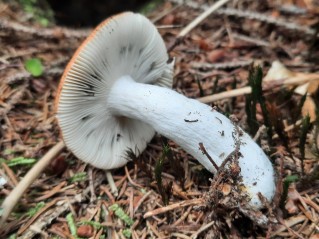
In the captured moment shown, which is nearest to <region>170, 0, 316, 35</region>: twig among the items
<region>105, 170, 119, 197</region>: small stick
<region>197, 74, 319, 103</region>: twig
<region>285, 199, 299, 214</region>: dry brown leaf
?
<region>197, 74, 319, 103</region>: twig

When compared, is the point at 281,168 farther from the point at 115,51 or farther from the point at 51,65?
the point at 51,65

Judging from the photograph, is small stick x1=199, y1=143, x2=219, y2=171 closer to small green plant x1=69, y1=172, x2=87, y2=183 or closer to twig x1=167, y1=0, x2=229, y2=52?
small green plant x1=69, y1=172, x2=87, y2=183

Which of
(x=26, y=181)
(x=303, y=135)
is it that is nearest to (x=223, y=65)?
(x=303, y=135)

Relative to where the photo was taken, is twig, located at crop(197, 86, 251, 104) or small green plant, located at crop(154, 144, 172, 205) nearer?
small green plant, located at crop(154, 144, 172, 205)

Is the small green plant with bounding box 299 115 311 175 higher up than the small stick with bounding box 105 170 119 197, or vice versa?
the small green plant with bounding box 299 115 311 175

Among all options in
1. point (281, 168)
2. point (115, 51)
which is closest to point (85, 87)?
point (115, 51)

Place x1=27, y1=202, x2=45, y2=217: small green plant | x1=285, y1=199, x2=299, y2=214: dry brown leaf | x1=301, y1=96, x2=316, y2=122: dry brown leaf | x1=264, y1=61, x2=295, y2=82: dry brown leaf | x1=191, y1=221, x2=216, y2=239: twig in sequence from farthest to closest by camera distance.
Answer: x1=264, y1=61, x2=295, y2=82: dry brown leaf, x1=301, y1=96, x2=316, y2=122: dry brown leaf, x1=27, y1=202, x2=45, y2=217: small green plant, x1=285, y1=199, x2=299, y2=214: dry brown leaf, x1=191, y1=221, x2=216, y2=239: twig
